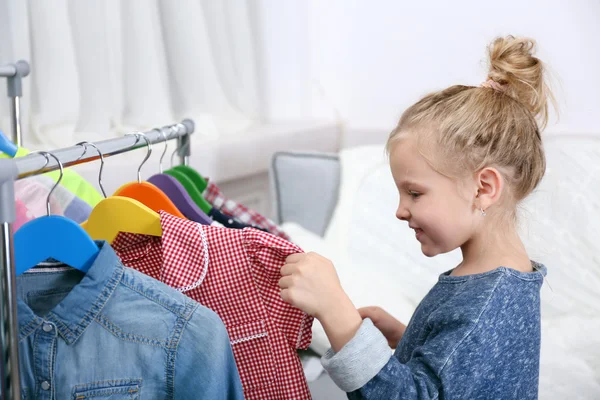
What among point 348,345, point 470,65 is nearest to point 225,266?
point 348,345

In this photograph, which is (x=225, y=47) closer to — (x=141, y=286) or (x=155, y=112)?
(x=155, y=112)

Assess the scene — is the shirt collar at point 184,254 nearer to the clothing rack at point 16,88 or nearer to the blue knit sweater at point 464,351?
the blue knit sweater at point 464,351

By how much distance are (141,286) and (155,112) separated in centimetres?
117

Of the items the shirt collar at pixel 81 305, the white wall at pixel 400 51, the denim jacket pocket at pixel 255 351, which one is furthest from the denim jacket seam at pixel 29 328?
the white wall at pixel 400 51

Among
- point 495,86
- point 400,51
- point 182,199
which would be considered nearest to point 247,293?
point 182,199

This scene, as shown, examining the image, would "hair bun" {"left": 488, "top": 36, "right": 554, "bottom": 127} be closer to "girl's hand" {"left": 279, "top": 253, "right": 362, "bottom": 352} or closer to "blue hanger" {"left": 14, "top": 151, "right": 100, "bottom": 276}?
"girl's hand" {"left": 279, "top": 253, "right": 362, "bottom": 352}

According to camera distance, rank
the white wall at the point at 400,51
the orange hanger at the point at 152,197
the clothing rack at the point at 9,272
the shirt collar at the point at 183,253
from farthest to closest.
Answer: the white wall at the point at 400,51
the orange hanger at the point at 152,197
the shirt collar at the point at 183,253
the clothing rack at the point at 9,272

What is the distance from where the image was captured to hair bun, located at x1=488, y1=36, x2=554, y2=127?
109cm

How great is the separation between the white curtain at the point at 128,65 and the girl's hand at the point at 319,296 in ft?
3.19

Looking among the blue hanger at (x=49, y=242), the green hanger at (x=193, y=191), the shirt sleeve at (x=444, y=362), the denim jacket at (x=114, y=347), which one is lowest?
the shirt sleeve at (x=444, y=362)

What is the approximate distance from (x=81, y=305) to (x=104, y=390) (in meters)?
0.11

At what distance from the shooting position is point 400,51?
97.0 inches

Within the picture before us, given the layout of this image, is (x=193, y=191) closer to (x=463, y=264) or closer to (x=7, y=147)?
(x=7, y=147)

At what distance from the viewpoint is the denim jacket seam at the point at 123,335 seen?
86 centimetres
